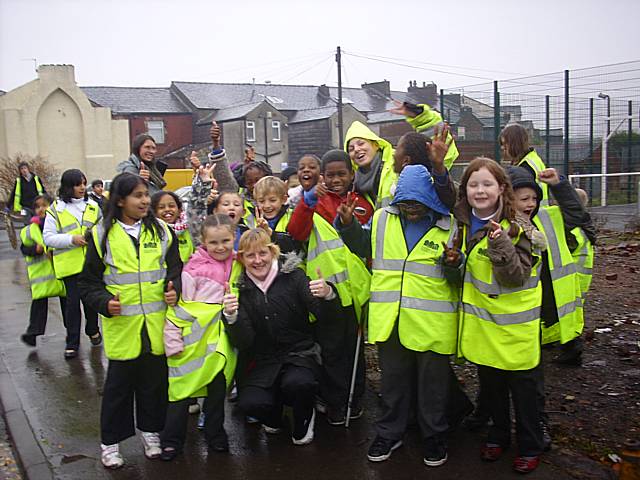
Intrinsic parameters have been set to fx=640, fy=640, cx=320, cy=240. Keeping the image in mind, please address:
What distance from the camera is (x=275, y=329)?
14.4ft

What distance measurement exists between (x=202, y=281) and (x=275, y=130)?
42425 millimetres

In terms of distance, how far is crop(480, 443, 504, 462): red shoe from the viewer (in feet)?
13.0

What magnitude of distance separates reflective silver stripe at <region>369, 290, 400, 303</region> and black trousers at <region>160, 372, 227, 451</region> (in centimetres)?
118

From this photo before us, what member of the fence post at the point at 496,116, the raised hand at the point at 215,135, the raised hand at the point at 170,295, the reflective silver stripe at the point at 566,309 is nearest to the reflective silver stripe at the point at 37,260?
the raised hand at the point at 215,135

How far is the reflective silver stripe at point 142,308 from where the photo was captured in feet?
13.9

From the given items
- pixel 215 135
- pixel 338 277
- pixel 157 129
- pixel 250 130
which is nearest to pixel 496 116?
pixel 215 135

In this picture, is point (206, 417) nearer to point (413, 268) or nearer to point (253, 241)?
point (253, 241)

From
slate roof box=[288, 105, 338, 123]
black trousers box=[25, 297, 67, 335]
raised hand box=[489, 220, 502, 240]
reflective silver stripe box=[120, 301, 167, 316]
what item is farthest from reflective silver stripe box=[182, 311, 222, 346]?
slate roof box=[288, 105, 338, 123]

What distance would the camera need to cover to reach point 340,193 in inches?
185

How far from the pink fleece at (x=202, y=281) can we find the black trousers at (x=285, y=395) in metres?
0.60

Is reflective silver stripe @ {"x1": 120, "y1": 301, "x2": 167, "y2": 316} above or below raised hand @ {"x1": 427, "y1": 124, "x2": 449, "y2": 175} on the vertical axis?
below

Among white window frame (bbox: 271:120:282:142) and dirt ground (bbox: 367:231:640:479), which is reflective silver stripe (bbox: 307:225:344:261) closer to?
dirt ground (bbox: 367:231:640:479)

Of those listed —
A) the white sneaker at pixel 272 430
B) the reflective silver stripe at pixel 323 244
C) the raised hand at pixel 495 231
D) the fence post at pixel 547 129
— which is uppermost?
the fence post at pixel 547 129

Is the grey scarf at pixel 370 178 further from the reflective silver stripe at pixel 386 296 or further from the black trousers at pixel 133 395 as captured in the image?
the black trousers at pixel 133 395
